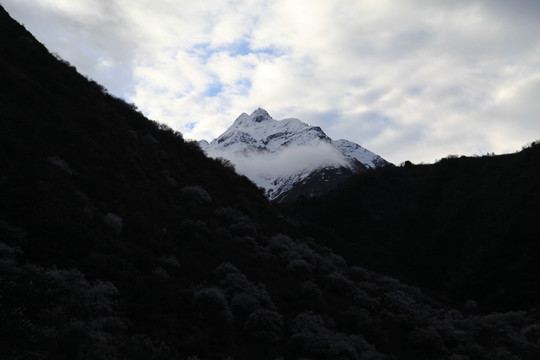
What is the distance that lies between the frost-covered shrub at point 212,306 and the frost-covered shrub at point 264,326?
79cm

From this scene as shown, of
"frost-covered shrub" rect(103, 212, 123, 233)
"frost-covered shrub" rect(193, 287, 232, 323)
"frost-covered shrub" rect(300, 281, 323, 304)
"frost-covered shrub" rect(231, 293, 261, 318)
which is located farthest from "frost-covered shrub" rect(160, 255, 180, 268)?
"frost-covered shrub" rect(300, 281, 323, 304)

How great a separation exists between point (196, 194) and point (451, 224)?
61.9 meters

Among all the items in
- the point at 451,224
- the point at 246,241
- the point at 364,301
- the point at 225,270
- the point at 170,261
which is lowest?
the point at 364,301

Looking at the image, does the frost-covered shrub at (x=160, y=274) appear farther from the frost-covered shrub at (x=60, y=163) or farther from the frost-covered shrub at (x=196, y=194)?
the frost-covered shrub at (x=196, y=194)

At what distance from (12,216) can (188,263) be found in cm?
697

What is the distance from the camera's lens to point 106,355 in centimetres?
970

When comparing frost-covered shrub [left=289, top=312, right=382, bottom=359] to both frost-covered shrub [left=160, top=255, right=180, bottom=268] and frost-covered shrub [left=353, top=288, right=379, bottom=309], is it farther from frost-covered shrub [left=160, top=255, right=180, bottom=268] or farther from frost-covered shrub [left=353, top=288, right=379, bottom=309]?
frost-covered shrub [left=353, top=288, right=379, bottom=309]

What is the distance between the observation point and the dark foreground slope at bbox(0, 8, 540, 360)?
11.9 m

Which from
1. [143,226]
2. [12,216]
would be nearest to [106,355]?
[12,216]

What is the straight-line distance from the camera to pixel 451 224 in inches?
3100

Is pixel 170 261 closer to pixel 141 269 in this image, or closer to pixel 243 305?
pixel 141 269

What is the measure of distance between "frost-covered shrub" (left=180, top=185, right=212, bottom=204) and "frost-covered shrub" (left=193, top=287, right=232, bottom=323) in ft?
43.9

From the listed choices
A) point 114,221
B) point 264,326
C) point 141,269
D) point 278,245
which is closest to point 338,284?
point 278,245

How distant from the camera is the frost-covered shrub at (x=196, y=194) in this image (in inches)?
1131
